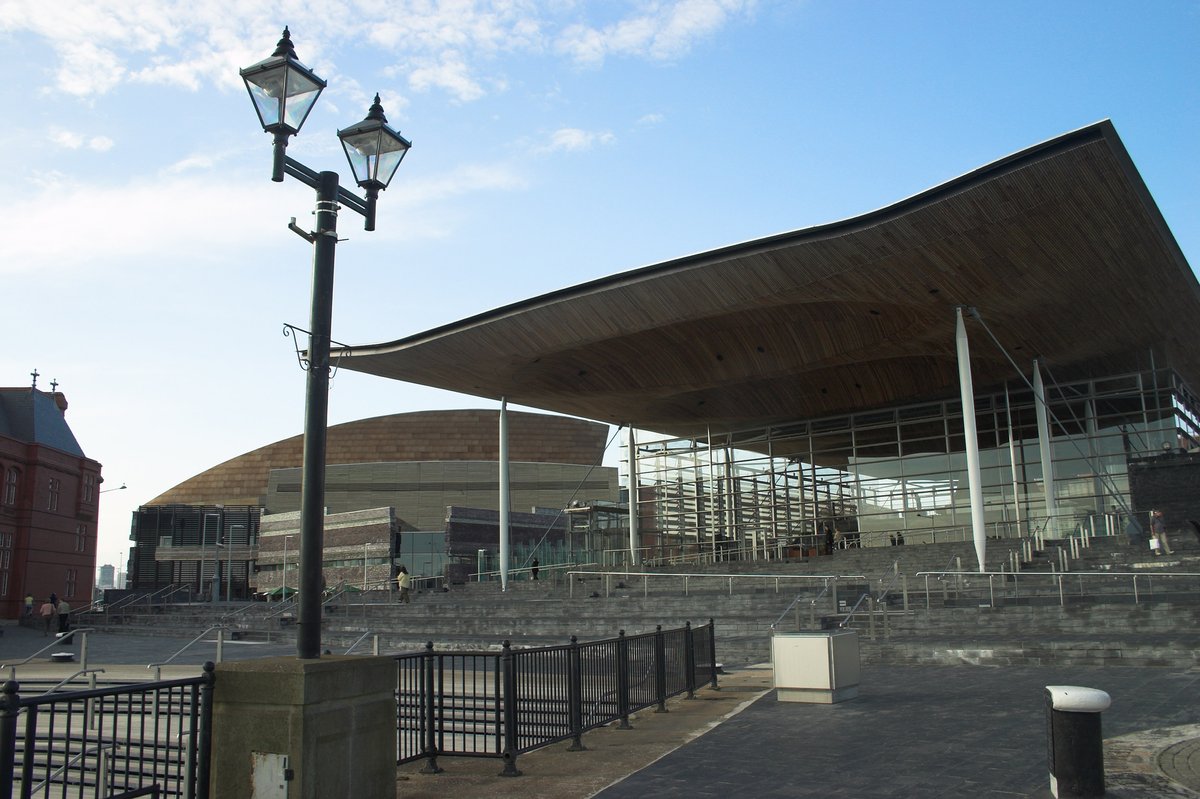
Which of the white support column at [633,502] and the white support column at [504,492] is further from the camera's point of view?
the white support column at [633,502]

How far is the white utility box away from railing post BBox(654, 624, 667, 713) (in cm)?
142

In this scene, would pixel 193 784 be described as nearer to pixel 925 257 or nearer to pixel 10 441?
pixel 925 257

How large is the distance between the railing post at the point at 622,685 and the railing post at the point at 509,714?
227cm

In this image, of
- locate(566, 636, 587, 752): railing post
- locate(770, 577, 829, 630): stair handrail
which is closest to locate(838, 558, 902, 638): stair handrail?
locate(770, 577, 829, 630): stair handrail

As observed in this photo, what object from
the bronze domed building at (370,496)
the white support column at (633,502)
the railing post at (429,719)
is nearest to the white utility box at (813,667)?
the railing post at (429,719)

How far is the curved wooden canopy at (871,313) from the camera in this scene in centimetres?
2262

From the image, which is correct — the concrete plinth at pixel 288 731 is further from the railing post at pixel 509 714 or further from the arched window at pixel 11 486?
the arched window at pixel 11 486

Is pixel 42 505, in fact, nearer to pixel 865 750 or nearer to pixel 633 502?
pixel 633 502

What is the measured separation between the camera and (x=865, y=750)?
356 inches

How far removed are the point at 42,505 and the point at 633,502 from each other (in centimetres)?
3152

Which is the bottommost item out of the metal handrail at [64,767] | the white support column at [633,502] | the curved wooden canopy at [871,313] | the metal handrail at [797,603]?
the metal handrail at [64,767]

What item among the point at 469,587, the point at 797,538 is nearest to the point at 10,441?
the point at 469,587

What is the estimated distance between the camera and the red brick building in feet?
166

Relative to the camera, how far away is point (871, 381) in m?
38.3
